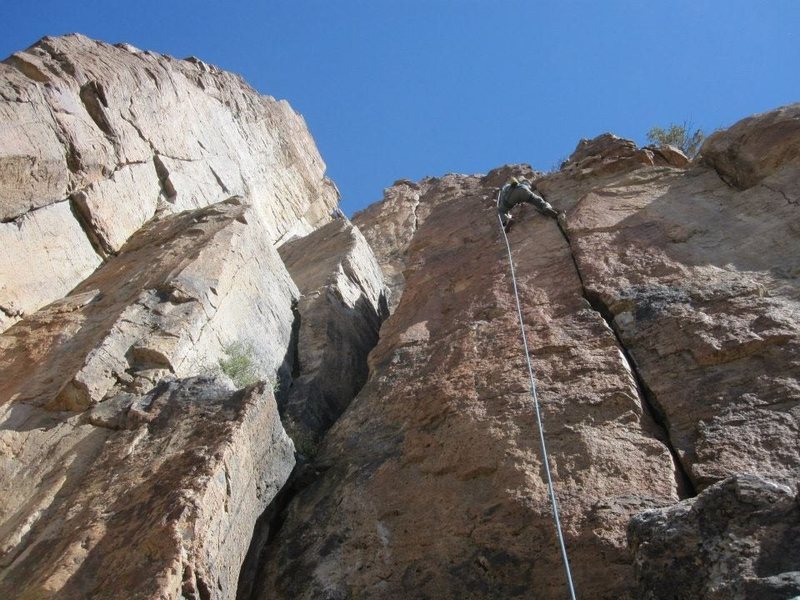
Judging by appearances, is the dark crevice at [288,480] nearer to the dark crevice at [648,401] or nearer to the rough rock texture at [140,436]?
the rough rock texture at [140,436]

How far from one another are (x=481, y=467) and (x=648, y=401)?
1.57 metres

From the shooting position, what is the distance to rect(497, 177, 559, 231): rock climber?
430 inches

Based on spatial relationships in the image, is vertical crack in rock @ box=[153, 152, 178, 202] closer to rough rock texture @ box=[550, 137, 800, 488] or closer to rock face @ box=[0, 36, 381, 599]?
rock face @ box=[0, 36, 381, 599]

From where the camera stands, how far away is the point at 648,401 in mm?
6582

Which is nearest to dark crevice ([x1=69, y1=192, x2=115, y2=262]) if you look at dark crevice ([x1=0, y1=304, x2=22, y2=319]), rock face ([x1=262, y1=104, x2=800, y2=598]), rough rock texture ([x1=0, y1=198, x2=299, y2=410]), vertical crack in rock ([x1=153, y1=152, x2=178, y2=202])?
rough rock texture ([x1=0, y1=198, x2=299, y2=410])

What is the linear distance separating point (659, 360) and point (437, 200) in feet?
42.2

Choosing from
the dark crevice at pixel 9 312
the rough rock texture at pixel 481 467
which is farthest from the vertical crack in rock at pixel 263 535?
the dark crevice at pixel 9 312

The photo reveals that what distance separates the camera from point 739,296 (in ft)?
23.3

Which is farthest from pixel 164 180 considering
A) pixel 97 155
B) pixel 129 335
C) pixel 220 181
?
pixel 129 335

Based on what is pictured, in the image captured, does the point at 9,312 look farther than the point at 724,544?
Yes

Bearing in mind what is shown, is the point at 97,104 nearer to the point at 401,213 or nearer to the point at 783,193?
the point at 401,213

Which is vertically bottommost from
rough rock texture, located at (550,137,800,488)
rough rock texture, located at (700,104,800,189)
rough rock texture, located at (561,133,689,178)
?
rough rock texture, located at (550,137,800,488)

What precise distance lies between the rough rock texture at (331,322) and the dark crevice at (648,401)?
3290mm

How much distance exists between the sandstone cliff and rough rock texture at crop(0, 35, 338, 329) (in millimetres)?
60
